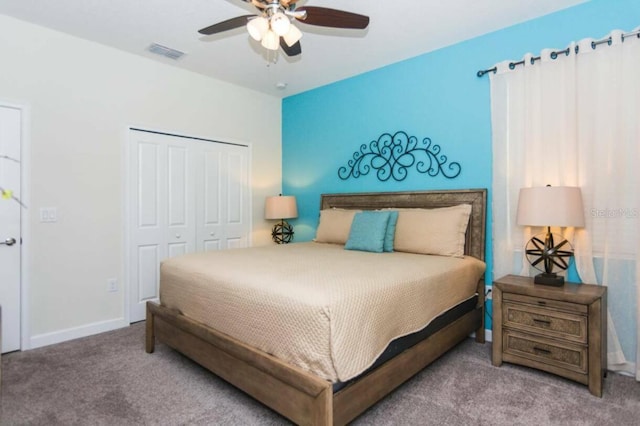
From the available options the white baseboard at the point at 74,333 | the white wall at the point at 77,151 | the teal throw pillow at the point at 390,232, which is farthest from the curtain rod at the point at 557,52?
the white baseboard at the point at 74,333

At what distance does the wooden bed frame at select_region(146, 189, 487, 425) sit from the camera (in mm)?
1600

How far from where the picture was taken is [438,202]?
331cm

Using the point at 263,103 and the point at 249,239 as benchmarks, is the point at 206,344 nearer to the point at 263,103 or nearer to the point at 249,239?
the point at 249,239

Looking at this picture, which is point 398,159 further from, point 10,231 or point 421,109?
point 10,231

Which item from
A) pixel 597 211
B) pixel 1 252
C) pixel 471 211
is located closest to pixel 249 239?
pixel 1 252

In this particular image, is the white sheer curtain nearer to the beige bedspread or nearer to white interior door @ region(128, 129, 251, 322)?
the beige bedspread

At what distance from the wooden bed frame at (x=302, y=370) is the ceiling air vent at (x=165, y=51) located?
7.56ft

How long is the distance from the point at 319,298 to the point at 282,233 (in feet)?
10.2

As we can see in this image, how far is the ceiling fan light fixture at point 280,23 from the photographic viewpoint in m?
1.92

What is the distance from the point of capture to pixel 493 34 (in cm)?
303

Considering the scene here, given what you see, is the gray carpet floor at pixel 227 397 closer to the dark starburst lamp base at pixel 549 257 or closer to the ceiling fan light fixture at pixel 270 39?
the dark starburst lamp base at pixel 549 257

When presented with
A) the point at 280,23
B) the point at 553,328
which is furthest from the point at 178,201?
the point at 553,328

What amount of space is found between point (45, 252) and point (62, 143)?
920 mm

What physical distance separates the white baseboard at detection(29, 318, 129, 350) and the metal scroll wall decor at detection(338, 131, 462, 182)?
275 centimetres
